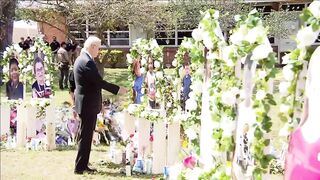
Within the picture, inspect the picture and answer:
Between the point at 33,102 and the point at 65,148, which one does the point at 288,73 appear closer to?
the point at 65,148

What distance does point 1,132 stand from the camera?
329 inches

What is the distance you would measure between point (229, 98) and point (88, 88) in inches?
123

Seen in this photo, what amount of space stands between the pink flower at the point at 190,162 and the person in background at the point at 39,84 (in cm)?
511

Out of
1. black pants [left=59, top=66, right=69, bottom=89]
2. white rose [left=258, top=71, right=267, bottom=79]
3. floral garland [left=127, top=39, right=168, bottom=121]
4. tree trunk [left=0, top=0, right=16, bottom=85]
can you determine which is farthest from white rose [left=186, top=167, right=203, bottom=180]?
tree trunk [left=0, top=0, right=16, bottom=85]

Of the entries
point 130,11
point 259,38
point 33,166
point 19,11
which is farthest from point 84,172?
point 19,11

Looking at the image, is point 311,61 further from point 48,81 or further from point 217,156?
point 48,81

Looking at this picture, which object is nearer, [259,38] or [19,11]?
[259,38]

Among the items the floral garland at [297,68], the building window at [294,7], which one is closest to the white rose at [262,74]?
the floral garland at [297,68]

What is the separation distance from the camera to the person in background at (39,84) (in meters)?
8.89

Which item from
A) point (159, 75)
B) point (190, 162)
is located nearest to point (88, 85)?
point (159, 75)

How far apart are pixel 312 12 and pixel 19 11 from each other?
683 inches

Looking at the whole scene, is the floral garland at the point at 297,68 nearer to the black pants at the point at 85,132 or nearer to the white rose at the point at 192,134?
the white rose at the point at 192,134

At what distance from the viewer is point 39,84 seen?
892 centimetres

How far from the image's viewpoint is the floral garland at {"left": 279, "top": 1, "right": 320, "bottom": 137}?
318 cm
